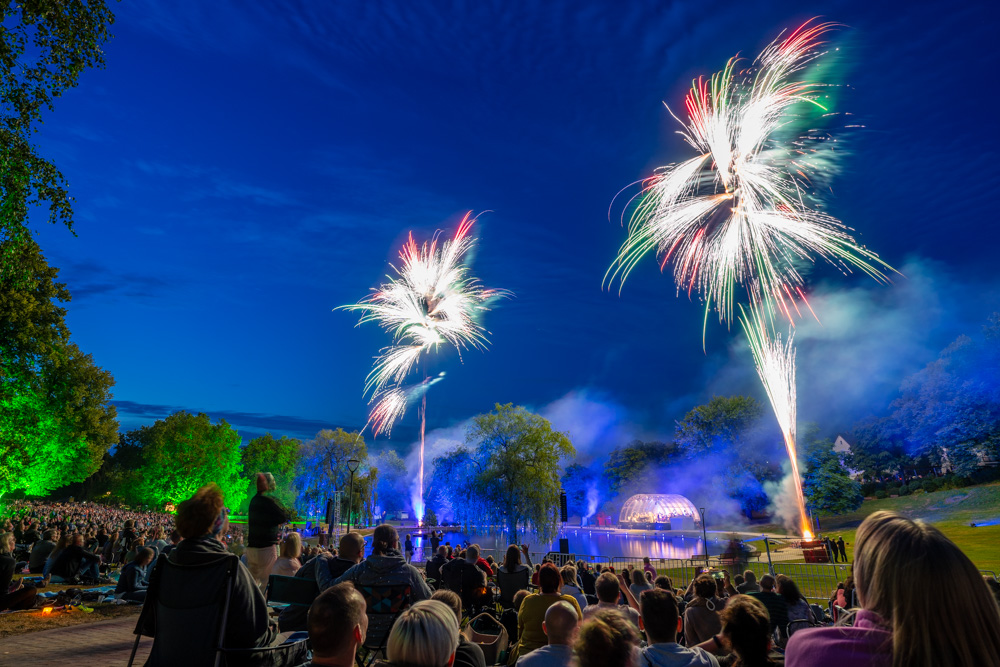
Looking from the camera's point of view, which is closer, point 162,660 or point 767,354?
point 162,660

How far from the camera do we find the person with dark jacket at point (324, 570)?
5586mm

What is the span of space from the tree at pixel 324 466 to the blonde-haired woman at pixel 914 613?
59.7m

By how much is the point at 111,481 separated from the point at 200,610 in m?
91.3

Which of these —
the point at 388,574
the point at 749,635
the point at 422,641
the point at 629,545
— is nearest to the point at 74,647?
the point at 388,574

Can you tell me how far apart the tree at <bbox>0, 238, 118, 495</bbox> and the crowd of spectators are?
2122 cm

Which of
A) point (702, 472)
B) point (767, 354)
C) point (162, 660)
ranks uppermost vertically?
point (767, 354)

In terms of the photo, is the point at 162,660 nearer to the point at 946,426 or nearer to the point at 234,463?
the point at 946,426

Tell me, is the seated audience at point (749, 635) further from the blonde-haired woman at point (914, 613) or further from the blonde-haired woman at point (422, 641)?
the blonde-haired woman at point (422, 641)

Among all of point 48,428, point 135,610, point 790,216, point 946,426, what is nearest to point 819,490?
point 946,426

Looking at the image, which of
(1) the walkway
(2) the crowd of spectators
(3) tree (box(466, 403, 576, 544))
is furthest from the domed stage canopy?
(1) the walkway

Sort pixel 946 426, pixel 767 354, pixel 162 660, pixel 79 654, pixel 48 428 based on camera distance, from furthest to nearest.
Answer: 1. pixel 946 426
2. pixel 767 354
3. pixel 48 428
4. pixel 79 654
5. pixel 162 660

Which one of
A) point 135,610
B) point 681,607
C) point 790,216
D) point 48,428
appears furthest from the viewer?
point 48,428

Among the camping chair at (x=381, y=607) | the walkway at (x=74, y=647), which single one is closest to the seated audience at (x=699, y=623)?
the camping chair at (x=381, y=607)

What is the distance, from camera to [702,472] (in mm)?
69000
